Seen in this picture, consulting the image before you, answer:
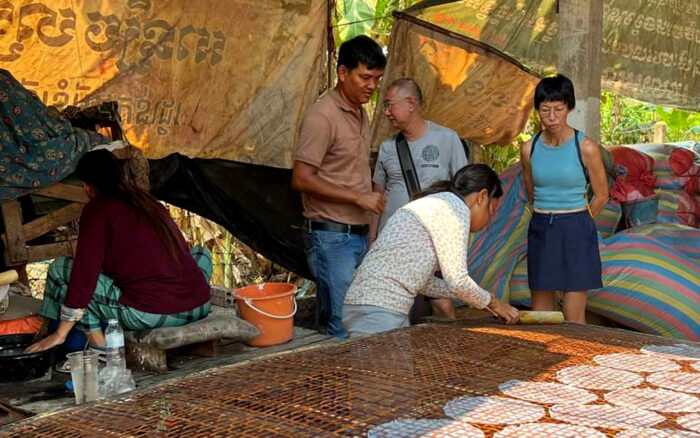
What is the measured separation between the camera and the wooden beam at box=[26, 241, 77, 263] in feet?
14.1

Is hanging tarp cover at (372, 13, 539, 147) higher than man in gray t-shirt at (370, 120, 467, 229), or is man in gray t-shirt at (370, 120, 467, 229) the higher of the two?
hanging tarp cover at (372, 13, 539, 147)

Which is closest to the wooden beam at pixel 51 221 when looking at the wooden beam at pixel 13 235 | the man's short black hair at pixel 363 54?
the wooden beam at pixel 13 235

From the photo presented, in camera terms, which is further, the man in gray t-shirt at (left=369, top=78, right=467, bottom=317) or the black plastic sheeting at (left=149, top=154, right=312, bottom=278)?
the black plastic sheeting at (left=149, top=154, right=312, bottom=278)

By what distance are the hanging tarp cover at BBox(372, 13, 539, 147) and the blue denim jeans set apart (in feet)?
5.98

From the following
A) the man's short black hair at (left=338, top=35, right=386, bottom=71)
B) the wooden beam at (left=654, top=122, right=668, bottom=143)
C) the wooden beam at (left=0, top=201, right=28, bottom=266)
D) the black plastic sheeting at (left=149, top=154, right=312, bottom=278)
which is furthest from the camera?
the wooden beam at (left=654, top=122, right=668, bottom=143)

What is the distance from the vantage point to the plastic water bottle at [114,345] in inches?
114

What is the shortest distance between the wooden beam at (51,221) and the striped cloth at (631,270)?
8.00 feet

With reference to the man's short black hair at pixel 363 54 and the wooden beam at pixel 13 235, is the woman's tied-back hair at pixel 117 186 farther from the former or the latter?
the man's short black hair at pixel 363 54

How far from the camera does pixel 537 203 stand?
3732mm

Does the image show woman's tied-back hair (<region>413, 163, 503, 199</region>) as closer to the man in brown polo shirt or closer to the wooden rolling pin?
the wooden rolling pin

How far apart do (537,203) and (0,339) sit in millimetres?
2617

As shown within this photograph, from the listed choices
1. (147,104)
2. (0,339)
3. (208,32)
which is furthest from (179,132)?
(0,339)

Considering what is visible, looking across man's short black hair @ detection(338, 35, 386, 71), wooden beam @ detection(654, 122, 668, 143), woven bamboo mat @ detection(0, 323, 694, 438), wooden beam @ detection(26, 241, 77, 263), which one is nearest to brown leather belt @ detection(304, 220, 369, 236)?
man's short black hair @ detection(338, 35, 386, 71)

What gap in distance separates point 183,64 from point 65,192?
3.68ft
